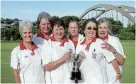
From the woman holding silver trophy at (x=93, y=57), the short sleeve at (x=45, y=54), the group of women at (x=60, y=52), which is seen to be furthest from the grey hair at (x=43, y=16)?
the woman holding silver trophy at (x=93, y=57)

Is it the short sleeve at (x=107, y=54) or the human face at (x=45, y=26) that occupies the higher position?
the human face at (x=45, y=26)

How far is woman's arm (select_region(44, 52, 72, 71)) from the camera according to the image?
10.1 ft

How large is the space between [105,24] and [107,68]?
0.41 m

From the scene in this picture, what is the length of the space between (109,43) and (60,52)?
460 mm

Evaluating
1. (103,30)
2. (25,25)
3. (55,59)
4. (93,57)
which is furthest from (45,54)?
(103,30)

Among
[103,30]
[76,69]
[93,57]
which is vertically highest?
Answer: [103,30]

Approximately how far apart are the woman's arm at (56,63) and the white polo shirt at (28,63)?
0.24ft

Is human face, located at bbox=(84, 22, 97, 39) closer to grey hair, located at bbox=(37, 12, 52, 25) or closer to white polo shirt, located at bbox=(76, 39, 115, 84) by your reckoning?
white polo shirt, located at bbox=(76, 39, 115, 84)

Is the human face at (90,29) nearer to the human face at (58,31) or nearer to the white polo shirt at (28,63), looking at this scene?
the human face at (58,31)

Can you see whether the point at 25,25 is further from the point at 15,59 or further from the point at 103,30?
the point at 103,30

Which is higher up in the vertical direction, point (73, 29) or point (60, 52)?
point (73, 29)

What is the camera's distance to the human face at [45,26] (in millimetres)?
3094

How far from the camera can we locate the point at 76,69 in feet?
10.4

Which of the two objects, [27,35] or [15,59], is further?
[15,59]
